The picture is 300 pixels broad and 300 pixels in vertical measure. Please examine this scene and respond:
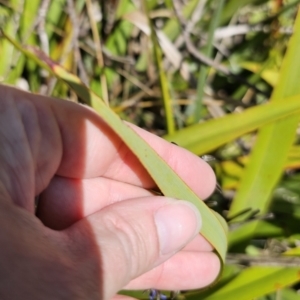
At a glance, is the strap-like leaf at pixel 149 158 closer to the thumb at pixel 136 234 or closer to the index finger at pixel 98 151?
the thumb at pixel 136 234

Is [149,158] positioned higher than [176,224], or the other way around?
[149,158]

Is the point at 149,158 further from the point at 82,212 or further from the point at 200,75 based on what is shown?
the point at 200,75

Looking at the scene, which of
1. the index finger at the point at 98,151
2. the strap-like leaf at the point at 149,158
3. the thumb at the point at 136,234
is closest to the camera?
the strap-like leaf at the point at 149,158

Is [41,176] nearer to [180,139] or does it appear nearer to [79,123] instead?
[79,123]

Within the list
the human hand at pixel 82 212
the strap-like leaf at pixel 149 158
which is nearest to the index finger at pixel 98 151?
the human hand at pixel 82 212

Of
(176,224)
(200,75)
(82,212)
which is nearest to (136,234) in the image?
(176,224)

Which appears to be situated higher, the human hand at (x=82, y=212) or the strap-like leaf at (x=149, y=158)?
the strap-like leaf at (x=149, y=158)
